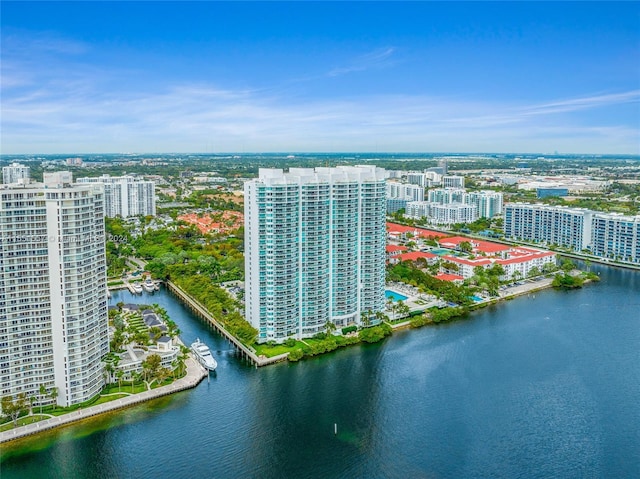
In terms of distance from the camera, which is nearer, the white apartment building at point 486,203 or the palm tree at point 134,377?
the palm tree at point 134,377

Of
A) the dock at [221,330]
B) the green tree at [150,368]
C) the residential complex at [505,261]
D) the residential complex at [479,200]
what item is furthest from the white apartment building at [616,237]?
the green tree at [150,368]

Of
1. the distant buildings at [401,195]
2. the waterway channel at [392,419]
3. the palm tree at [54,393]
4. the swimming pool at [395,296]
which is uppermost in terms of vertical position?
the distant buildings at [401,195]

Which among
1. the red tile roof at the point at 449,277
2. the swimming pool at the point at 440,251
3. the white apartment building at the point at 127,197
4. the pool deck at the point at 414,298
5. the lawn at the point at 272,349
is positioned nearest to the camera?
the lawn at the point at 272,349

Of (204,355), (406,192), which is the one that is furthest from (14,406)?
(406,192)

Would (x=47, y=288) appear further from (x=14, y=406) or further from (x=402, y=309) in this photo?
(x=402, y=309)

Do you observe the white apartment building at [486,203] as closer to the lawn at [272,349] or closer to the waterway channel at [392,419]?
the waterway channel at [392,419]
